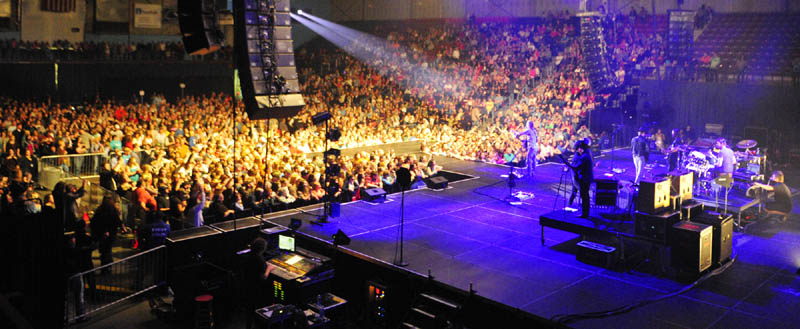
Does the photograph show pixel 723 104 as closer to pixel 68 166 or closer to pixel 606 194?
pixel 606 194

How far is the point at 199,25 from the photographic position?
9.57 metres

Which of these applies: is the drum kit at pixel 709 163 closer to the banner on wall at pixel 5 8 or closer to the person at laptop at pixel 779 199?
the person at laptop at pixel 779 199

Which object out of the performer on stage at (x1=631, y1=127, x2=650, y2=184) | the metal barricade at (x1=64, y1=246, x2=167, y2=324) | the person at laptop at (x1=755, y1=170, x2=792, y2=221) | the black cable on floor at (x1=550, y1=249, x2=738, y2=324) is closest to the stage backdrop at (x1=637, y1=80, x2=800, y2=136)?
the performer on stage at (x1=631, y1=127, x2=650, y2=184)

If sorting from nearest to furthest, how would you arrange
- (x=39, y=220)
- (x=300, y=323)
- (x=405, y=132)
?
(x=39, y=220), (x=300, y=323), (x=405, y=132)

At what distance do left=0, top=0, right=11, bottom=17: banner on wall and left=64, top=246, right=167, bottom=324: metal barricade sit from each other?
627 inches

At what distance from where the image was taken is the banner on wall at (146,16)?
25.9 metres

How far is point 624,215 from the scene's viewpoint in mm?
10719

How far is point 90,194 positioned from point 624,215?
1027 centimetres

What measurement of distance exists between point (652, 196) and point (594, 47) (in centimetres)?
1246

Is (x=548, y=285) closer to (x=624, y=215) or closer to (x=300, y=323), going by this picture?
(x=624, y=215)

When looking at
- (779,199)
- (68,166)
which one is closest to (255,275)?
(68,166)

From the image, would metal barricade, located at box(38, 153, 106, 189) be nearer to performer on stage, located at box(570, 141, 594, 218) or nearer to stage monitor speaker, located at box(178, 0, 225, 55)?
stage monitor speaker, located at box(178, 0, 225, 55)

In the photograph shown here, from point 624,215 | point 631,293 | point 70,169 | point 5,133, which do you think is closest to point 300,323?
point 631,293

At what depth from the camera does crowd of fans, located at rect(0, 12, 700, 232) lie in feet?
42.7
